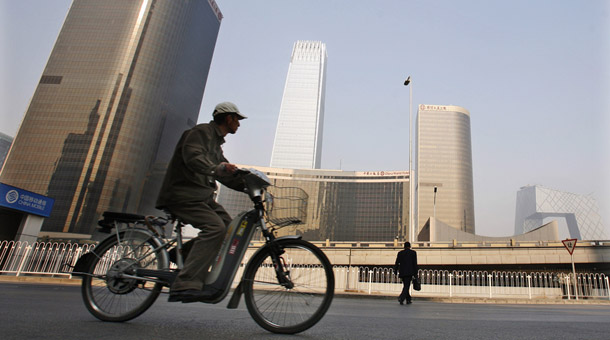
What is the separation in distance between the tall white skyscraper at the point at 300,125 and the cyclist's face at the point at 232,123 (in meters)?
175

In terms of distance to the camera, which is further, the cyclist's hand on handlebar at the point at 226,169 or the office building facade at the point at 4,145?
the office building facade at the point at 4,145

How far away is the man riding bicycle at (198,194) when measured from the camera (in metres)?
2.54

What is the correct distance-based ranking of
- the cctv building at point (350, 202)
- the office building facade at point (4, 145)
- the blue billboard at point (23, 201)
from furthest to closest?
the office building facade at point (4, 145) → the cctv building at point (350, 202) → the blue billboard at point (23, 201)

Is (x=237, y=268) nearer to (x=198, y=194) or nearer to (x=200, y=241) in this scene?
(x=200, y=241)

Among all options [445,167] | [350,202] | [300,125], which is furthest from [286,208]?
[300,125]

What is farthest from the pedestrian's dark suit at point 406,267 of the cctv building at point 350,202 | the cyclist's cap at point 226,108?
the cctv building at point 350,202

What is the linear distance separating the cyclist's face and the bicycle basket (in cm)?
68

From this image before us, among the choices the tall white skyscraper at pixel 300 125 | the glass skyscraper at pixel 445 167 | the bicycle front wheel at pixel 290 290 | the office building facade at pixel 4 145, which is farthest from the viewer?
the tall white skyscraper at pixel 300 125

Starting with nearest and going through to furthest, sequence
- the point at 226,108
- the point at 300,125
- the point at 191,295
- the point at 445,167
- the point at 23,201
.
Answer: the point at 191,295 < the point at 226,108 < the point at 23,201 < the point at 445,167 < the point at 300,125

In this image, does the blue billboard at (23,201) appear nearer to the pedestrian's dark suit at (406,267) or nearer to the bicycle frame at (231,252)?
the pedestrian's dark suit at (406,267)

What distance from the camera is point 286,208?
2.85 meters

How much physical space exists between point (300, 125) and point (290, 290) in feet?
620

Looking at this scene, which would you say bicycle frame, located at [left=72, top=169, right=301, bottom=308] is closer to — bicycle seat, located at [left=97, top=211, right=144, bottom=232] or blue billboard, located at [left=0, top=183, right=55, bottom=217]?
bicycle seat, located at [left=97, top=211, right=144, bottom=232]

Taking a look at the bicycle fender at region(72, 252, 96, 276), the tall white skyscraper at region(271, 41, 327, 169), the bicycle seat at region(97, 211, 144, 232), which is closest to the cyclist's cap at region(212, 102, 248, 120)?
the bicycle seat at region(97, 211, 144, 232)
